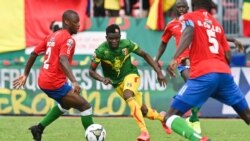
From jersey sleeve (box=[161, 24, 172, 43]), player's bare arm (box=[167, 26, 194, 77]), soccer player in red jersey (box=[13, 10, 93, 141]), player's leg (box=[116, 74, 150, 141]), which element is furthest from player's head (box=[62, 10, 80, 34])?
player's bare arm (box=[167, 26, 194, 77])

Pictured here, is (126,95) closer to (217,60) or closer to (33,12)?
(217,60)

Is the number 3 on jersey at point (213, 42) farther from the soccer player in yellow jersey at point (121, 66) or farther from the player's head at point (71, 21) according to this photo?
the soccer player in yellow jersey at point (121, 66)

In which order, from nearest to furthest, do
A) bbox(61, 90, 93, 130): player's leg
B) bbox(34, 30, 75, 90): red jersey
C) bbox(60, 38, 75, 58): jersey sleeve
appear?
bbox(60, 38, 75, 58): jersey sleeve < bbox(34, 30, 75, 90): red jersey < bbox(61, 90, 93, 130): player's leg

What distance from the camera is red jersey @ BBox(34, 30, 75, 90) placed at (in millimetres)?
13031

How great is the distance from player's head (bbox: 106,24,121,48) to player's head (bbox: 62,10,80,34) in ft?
2.89

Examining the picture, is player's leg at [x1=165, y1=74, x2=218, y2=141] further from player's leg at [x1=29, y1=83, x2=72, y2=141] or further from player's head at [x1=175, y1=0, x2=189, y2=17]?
player's head at [x1=175, y1=0, x2=189, y2=17]

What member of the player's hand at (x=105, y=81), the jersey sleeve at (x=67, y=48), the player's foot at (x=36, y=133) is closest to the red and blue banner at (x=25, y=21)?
the player's hand at (x=105, y=81)

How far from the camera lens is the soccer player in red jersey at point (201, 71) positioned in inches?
432

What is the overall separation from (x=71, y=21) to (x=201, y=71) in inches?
113

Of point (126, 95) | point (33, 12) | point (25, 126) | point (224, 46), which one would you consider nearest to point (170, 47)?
point (33, 12)

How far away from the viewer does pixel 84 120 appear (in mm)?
13320

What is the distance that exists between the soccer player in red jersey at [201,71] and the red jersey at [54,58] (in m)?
2.47

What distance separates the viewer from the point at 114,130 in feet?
52.3

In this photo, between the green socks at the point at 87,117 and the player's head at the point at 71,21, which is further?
the green socks at the point at 87,117
